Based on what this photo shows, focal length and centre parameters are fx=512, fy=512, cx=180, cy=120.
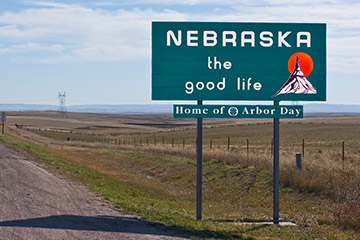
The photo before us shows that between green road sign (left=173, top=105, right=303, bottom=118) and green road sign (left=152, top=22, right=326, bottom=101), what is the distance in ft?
1.08

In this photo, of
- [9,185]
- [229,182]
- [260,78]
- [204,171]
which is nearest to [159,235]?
[260,78]

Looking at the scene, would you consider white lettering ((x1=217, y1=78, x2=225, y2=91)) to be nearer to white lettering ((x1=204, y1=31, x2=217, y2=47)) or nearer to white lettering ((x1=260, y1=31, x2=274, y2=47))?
white lettering ((x1=204, y1=31, x2=217, y2=47))

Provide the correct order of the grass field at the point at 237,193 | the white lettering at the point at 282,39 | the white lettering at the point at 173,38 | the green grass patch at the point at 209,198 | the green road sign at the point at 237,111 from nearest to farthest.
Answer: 1. the green grass patch at the point at 209,198
2. the grass field at the point at 237,193
3. the green road sign at the point at 237,111
4. the white lettering at the point at 173,38
5. the white lettering at the point at 282,39

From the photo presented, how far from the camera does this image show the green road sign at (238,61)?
13453 mm

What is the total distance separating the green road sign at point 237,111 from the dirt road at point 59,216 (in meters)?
3.07

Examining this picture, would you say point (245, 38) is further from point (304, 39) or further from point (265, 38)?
point (304, 39)

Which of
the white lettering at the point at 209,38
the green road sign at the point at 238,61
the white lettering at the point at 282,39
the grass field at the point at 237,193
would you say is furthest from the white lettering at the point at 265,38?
the grass field at the point at 237,193

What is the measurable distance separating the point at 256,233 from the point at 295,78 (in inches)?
171

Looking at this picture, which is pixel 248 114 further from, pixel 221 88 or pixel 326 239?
pixel 326 239

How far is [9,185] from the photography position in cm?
1534

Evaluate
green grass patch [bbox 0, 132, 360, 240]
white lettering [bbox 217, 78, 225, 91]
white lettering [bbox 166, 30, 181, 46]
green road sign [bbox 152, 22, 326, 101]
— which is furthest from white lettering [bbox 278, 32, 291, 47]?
green grass patch [bbox 0, 132, 360, 240]

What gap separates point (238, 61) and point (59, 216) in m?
6.11

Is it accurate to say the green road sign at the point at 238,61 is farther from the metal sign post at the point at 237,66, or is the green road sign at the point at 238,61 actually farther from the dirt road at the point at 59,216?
the dirt road at the point at 59,216

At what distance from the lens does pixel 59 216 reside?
11.4 meters
